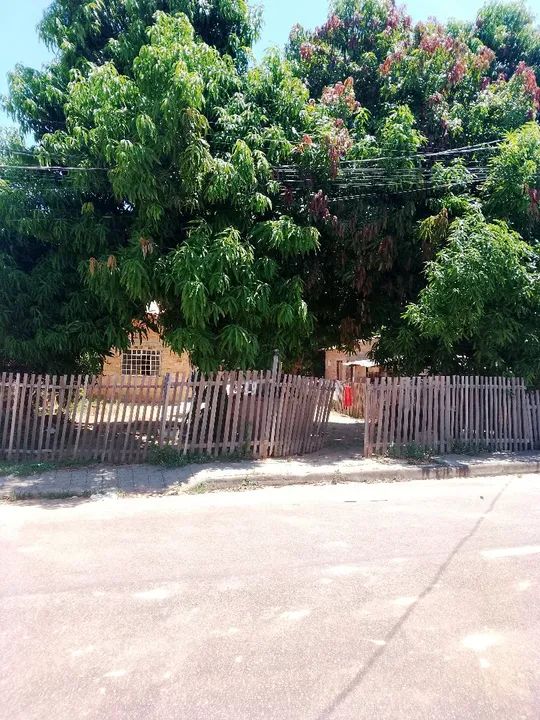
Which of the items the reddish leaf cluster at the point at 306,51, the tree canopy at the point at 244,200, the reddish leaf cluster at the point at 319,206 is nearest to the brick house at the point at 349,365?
the tree canopy at the point at 244,200

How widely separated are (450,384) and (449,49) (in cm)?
670

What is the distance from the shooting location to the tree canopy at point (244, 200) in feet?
24.6

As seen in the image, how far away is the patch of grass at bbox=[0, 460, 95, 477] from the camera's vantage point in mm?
7549

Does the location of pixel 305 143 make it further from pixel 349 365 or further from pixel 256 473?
pixel 349 365

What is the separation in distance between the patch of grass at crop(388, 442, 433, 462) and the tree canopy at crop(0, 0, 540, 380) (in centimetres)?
184

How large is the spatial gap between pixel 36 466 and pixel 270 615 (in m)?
5.46

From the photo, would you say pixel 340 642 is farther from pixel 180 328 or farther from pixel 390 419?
pixel 390 419

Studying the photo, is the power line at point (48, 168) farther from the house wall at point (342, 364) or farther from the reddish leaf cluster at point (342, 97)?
the house wall at point (342, 364)

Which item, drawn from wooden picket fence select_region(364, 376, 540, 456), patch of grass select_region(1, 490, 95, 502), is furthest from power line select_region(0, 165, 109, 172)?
wooden picket fence select_region(364, 376, 540, 456)

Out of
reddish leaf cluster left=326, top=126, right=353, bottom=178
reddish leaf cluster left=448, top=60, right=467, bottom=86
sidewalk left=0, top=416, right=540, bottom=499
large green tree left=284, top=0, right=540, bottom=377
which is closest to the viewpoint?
sidewalk left=0, top=416, right=540, bottom=499

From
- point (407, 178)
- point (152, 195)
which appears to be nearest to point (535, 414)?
point (407, 178)

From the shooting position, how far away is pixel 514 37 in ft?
41.9

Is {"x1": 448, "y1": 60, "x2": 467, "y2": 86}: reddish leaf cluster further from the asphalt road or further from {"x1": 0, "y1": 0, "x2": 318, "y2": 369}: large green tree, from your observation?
the asphalt road

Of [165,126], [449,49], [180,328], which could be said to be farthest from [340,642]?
[449,49]
